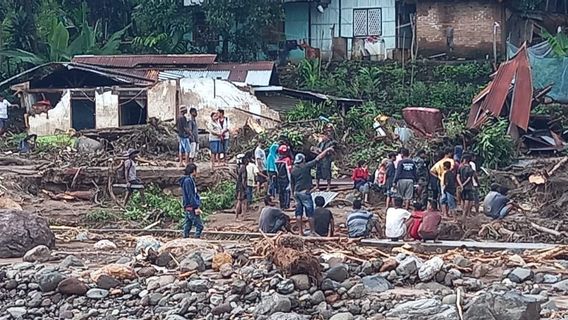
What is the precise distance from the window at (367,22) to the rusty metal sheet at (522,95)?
36.2 feet

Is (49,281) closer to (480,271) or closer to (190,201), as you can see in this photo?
(190,201)

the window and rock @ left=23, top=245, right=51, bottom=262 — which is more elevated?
the window

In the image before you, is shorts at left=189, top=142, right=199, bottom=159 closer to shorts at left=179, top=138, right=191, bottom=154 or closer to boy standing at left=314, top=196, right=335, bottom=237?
shorts at left=179, top=138, right=191, bottom=154

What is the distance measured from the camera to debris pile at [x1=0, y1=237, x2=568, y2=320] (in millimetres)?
12594

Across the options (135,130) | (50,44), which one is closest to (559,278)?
(135,130)


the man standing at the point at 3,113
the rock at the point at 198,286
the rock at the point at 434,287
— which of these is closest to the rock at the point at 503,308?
the rock at the point at 434,287

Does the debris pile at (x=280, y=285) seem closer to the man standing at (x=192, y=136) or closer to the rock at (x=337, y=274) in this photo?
the rock at (x=337, y=274)

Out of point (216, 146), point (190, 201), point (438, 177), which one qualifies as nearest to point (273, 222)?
point (190, 201)

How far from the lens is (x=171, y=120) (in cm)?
2753

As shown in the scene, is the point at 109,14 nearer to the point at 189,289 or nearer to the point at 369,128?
the point at 369,128

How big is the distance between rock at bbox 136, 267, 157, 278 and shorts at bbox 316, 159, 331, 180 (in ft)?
23.9

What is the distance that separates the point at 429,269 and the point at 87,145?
13835 millimetres

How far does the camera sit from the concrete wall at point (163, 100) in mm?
27859

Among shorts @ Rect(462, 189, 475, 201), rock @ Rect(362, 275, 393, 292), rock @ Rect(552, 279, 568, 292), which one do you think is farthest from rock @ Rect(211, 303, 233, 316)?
shorts @ Rect(462, 189, 475, 201)
